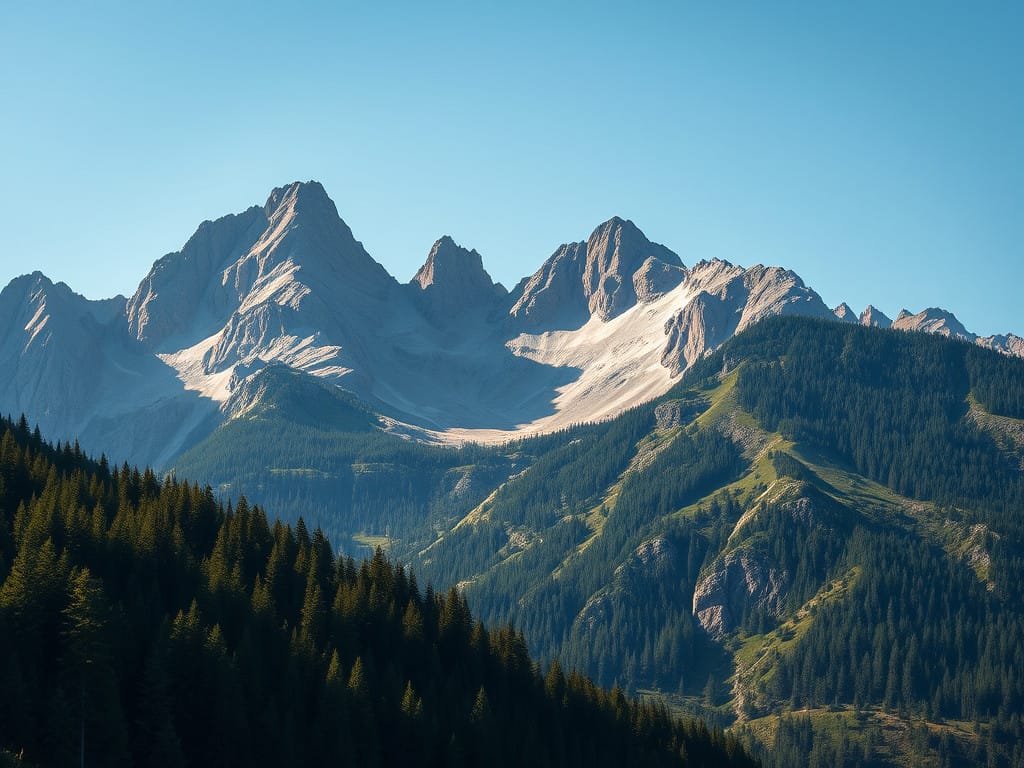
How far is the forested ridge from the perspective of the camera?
102m

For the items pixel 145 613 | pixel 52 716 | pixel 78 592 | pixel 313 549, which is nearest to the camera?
pixel 52 716

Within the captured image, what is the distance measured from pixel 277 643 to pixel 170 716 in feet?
82.8

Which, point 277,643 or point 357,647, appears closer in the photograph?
point 277,643

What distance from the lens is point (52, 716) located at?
95750 mm

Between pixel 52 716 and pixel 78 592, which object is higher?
pixel 78 592

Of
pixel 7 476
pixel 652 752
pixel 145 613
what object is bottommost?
pixel 652 752

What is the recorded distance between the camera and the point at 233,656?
115562mm

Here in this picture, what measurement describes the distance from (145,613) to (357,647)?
32931 millimetres

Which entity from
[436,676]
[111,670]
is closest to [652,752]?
[436,676]

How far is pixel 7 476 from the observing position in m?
151

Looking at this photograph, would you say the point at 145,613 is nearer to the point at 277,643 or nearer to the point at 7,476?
the point at 277,643

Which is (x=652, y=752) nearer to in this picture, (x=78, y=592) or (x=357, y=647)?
(x=357, y=647)

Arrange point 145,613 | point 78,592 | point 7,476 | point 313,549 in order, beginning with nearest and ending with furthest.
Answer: point 78,592, point 145,613, point 7,476, point 313,549

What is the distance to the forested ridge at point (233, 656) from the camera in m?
102
